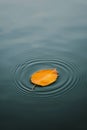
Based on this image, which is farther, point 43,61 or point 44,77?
point 43,61

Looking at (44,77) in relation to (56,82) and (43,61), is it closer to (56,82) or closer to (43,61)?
(56,82)

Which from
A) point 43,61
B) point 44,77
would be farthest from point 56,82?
point 43,61

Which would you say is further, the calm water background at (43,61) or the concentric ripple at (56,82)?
the concentric ripple at (56,82)

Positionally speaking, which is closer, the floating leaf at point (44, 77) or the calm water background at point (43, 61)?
the calm water background at point (43, 61)

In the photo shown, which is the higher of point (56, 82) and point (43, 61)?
point (43, 61)

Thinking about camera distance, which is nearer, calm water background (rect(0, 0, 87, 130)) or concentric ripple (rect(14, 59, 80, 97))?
calm water background (rect(0, 0, 87, 130))
